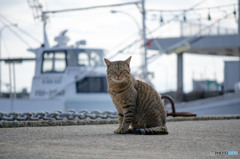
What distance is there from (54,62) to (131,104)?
1531 centimetres

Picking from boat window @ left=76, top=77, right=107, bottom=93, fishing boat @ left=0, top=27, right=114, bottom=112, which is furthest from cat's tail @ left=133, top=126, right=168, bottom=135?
boat window @ left=76, top=77, right=107, bottom=93

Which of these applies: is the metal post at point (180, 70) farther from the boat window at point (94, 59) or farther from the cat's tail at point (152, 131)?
the cat's tail at point (152, 131)

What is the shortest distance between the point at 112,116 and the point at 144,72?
1224 centimetres

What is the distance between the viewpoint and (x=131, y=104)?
569 centimetres

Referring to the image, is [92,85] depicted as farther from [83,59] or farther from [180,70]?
[180,70]

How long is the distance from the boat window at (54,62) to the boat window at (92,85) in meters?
1.14

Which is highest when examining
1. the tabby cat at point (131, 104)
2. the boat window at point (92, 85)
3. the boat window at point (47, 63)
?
the boat window at point (47, 63)

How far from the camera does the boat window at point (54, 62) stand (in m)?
20.2

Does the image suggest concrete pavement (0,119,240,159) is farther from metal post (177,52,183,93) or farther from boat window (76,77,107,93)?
metal post (177,52,183,93)

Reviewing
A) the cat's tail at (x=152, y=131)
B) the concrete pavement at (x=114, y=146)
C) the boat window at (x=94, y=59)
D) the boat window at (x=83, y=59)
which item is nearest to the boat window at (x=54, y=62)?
the boat window at (x=83, y=59)

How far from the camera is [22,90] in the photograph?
88.6 feet

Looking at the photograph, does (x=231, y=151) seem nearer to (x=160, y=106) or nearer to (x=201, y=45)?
(x=160, y=106)

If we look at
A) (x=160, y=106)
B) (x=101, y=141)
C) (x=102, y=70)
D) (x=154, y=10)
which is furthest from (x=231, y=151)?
(x=154, y=10)

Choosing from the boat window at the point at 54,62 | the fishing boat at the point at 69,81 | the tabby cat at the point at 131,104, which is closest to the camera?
the tabby cat at the point at 131,104
